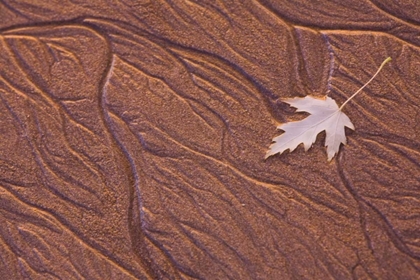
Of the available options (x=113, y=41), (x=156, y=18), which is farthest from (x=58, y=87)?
(x=156, y=18)

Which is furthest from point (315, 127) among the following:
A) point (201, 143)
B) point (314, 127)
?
point (201, 143)

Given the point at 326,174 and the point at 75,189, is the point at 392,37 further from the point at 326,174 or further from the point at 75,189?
the point at 75,189

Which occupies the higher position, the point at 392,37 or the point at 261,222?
the point at 392,37

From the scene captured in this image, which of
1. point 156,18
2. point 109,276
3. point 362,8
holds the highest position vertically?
point 362,8

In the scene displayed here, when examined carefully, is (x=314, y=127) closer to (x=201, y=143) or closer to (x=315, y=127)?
(x=315, y=127)

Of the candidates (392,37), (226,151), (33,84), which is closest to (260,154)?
(226,151)
